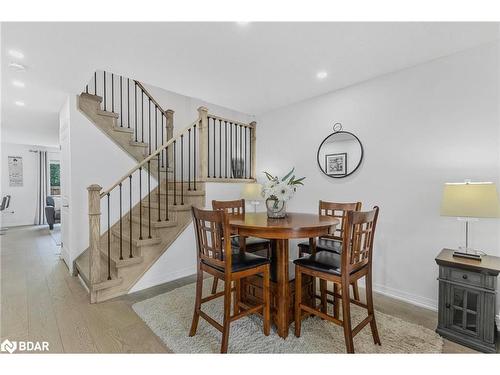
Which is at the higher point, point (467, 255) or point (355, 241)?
point (355, 241)

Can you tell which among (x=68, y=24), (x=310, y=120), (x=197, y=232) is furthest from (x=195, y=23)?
(x=310, y=120)

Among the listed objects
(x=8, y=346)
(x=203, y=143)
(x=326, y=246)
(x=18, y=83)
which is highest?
(x=18, y=83)

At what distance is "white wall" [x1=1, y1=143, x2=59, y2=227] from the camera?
7119 mm

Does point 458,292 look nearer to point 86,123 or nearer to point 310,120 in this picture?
point 310,120

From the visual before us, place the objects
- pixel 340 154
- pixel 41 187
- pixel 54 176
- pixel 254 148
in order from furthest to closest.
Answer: pixel 54 176
pixel 41 187
pixel 254 148
pixel 340 154

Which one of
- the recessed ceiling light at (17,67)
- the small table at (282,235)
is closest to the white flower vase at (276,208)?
the small table at (282,235)

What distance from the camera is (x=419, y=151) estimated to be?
98.0 inches

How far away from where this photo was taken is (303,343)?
5.91ft

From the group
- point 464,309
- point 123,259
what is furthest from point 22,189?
point 464,309

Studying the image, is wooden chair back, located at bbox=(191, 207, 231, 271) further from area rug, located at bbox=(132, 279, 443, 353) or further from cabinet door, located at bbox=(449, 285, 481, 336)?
cabinet door, located at bbox=(449, 285, 481, 336)

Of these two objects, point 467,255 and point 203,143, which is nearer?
point 467,255

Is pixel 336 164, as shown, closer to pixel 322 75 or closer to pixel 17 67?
pixel 322 75

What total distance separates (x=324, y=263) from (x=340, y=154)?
5.82ft

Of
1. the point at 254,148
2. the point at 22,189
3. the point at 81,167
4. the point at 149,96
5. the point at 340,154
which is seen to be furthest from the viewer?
the point at 22,189
